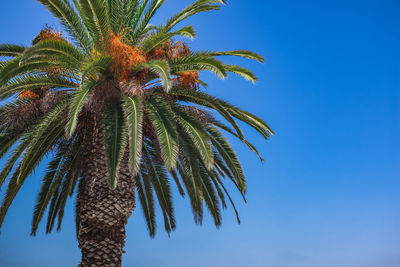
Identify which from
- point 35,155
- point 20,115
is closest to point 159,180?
point 35,155

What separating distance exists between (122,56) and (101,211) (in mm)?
4035

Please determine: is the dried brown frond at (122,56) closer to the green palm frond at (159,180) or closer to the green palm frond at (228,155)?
the green palm frond at (228,155)

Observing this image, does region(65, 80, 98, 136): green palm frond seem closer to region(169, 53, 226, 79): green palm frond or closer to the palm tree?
the palm tree

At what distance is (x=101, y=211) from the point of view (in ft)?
35.7

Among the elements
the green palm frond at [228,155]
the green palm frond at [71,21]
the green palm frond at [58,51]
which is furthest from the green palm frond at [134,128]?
the green palm frond at [228,155]

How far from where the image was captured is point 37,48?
9.35 m

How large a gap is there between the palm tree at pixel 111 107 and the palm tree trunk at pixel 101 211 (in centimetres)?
3

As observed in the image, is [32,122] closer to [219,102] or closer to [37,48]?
[37,48]

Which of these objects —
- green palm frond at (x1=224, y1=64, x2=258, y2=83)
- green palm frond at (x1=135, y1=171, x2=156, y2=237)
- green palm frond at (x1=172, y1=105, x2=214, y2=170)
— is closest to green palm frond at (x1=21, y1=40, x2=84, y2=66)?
green palm frond at (x1=172, y1=105, x2=214, y2=170)

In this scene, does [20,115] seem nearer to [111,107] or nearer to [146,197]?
[111,107]

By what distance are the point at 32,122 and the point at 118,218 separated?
11.8 feet

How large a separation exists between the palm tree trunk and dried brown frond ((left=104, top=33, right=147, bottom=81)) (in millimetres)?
2046

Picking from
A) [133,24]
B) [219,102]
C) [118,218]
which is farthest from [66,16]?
[118,218]

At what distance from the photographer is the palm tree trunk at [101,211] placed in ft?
35.4
